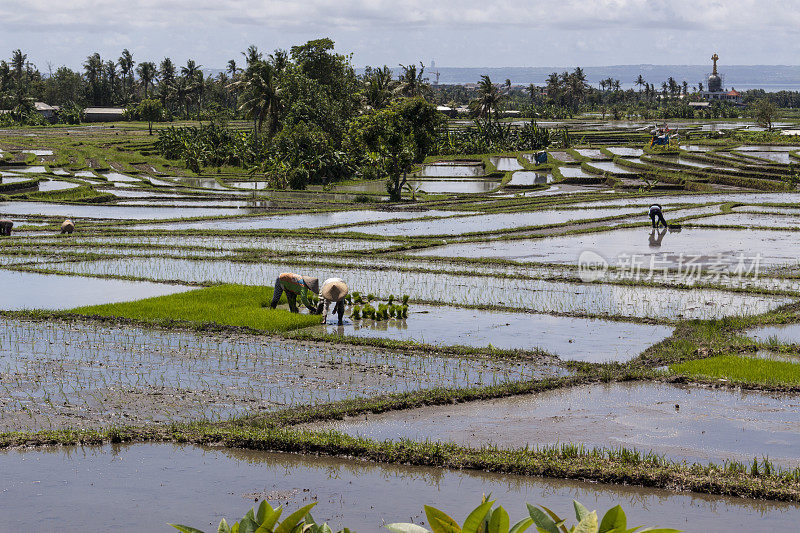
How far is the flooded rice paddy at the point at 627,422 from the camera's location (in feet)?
24.1

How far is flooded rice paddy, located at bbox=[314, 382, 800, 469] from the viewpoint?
24.1 feet

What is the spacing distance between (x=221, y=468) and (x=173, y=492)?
0.58 m

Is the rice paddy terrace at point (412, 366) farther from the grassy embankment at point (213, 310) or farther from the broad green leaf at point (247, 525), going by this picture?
the broad green leaf at point (247, 525)

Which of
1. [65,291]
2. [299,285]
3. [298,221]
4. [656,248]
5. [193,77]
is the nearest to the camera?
[299,285]

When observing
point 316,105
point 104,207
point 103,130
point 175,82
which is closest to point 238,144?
point 316,105

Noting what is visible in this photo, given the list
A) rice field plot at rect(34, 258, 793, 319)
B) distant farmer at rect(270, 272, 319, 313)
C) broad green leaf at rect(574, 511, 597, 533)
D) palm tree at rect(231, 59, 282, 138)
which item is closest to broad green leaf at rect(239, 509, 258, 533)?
broad green leaf at rect(574, 511, 597, 533)

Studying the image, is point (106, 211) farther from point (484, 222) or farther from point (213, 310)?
point (213, 310)

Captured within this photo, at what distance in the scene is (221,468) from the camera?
6891 mm

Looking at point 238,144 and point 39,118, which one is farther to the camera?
point 39,118

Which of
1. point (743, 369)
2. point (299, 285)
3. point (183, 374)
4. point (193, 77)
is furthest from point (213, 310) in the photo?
point (193, 77)

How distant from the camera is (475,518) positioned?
303 centimetres

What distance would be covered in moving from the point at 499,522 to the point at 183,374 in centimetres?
727

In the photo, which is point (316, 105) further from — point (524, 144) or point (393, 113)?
point (524, 144)

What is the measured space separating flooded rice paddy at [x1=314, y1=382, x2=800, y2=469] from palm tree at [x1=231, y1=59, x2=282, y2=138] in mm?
34705
